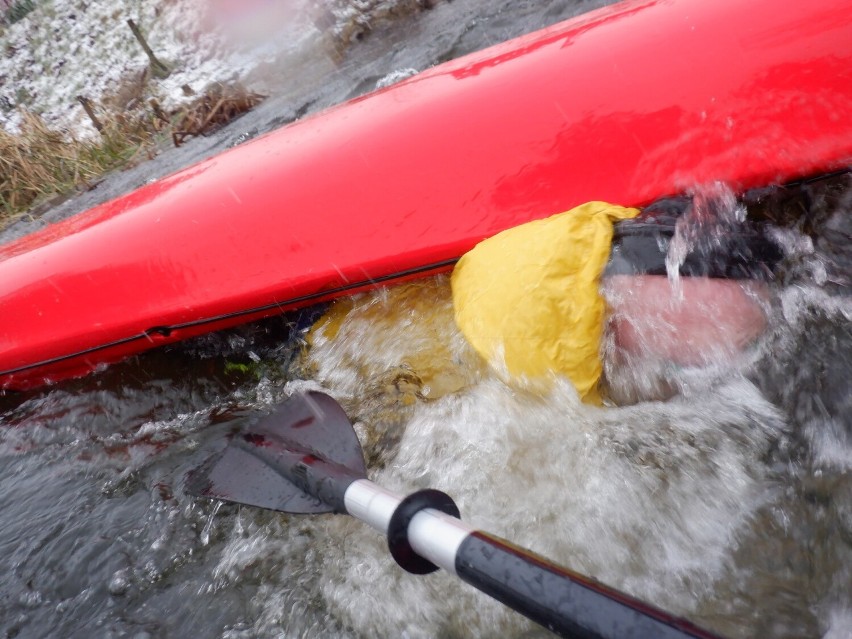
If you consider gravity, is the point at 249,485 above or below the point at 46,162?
below

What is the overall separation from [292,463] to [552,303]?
0.81 meters

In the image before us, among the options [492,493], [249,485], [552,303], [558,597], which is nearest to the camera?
[558,597]

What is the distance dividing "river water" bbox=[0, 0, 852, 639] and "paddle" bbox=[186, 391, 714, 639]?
0.53ft

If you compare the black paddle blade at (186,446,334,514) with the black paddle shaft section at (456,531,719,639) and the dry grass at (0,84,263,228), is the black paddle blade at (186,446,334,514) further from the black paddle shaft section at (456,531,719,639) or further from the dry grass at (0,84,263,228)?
the dry grass at (0,84,263,228)

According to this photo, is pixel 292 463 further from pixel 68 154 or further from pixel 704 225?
pixel 68 154

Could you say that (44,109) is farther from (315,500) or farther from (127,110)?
(315,500)

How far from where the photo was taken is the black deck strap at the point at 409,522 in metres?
1.12

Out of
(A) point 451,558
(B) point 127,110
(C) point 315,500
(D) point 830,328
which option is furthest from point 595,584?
(B) point 127,110

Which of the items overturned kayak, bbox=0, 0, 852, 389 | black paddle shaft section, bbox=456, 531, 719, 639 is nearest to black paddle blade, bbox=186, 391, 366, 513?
overturned kayak, bbox=0, 0, 852, 389

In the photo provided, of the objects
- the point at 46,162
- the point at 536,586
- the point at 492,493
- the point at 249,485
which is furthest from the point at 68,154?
the point at 536,586

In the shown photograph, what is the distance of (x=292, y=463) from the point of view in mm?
1631

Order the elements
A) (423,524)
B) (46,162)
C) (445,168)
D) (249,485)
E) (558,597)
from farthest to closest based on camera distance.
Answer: (46,162) < (445,168) < (249,485) < (423,524) < (558,597)

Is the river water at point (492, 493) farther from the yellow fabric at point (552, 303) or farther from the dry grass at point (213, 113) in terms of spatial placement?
the dry grass at point (213, 113)

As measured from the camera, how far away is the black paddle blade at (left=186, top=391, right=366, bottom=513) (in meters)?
1.53
